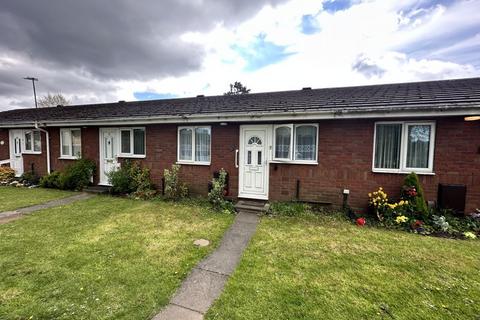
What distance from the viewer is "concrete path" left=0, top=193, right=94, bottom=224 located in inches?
220

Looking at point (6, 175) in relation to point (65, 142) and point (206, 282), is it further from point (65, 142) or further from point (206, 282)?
point (206, 282)

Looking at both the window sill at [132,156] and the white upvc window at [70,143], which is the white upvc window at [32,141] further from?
the window sill at [132,156]

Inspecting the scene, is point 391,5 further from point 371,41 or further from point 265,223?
point 265,223

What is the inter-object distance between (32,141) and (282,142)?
12993 millimetres

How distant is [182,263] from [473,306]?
3855 mm

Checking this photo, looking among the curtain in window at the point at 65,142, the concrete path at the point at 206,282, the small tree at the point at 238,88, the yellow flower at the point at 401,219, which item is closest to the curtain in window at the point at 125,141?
the curtain in window at the point at 65,142

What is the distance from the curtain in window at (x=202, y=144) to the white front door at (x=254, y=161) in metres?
1.33

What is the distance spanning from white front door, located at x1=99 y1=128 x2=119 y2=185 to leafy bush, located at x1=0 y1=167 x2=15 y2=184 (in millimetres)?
5575

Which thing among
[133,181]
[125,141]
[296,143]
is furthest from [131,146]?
[296,143]

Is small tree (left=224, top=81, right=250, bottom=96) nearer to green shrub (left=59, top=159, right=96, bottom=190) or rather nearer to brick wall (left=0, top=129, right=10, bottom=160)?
brick wall (left=0, top=129, right=10, bottom=160)

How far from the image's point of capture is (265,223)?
5.46m

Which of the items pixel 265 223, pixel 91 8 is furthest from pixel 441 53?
pixel 91 8

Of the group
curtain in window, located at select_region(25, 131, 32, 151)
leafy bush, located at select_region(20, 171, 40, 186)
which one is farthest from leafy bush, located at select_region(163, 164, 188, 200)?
curtain in window, located at select_region(25, 131, 32, 151)

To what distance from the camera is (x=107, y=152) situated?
9336 mm
